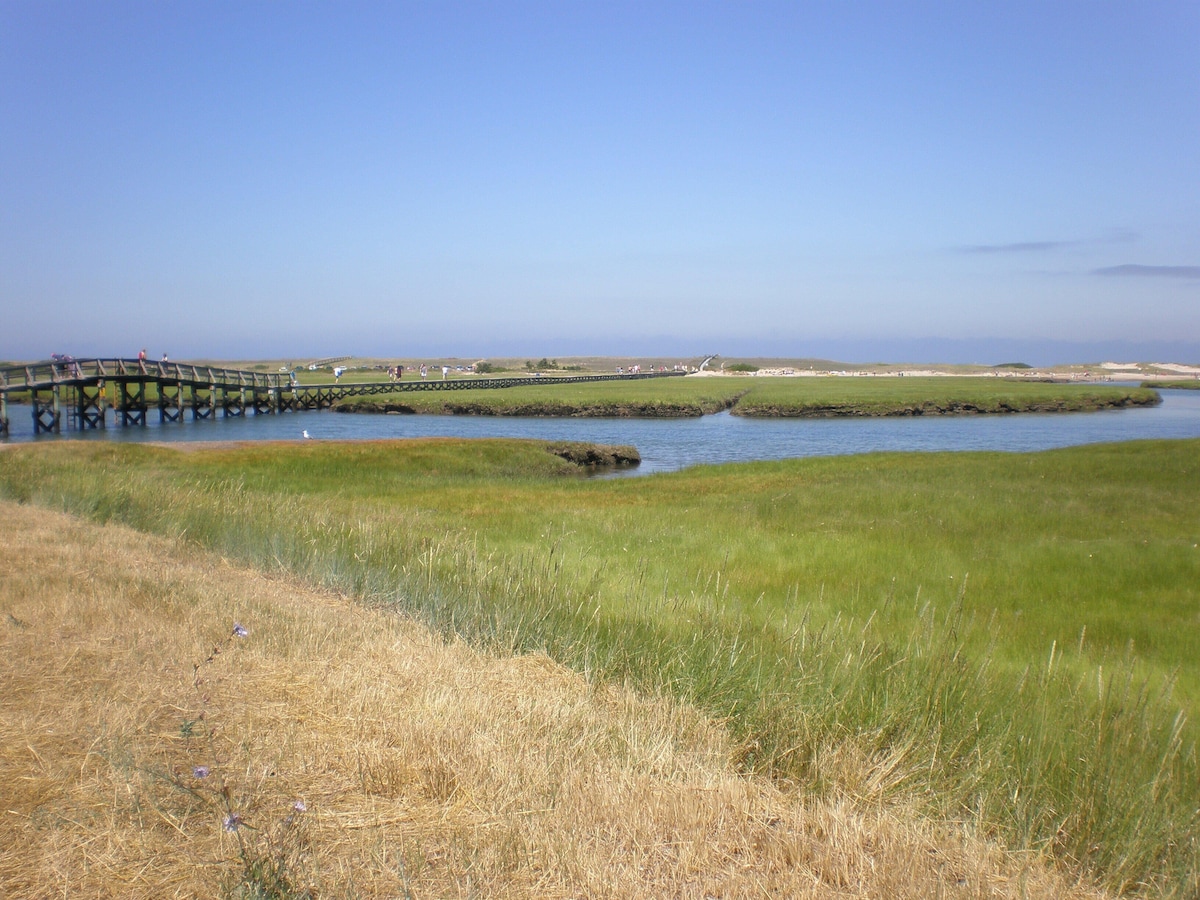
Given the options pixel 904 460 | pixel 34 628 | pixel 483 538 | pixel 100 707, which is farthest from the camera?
pixel 904 460

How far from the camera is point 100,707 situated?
15.0 ft

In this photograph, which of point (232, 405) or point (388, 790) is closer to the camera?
point (388, 790)

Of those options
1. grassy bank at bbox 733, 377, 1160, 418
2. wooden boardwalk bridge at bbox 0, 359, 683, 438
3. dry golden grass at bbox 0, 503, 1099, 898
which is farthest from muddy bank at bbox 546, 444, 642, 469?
grassy bank at bbox 733, 377, 1160, 418

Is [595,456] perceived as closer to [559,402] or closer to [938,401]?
[559,402]

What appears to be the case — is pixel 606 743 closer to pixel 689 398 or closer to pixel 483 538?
pixel 483 538

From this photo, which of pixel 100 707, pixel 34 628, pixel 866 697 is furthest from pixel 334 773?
pixel 866 697

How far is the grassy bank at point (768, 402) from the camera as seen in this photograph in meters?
70.8

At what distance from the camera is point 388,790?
4164 mm

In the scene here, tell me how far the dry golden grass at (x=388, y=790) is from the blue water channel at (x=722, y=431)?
30.5 metres

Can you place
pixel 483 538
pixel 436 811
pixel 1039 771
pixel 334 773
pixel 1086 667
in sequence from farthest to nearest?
pixel 483 538, pixel 1086 667, pixel 1039 771, pixel 334 773, pixel 436 811

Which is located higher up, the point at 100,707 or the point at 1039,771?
the point at 100,707

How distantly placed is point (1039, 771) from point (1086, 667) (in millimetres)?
3248

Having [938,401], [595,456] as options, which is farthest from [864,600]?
[938,401]

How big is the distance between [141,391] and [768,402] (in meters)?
46.3
